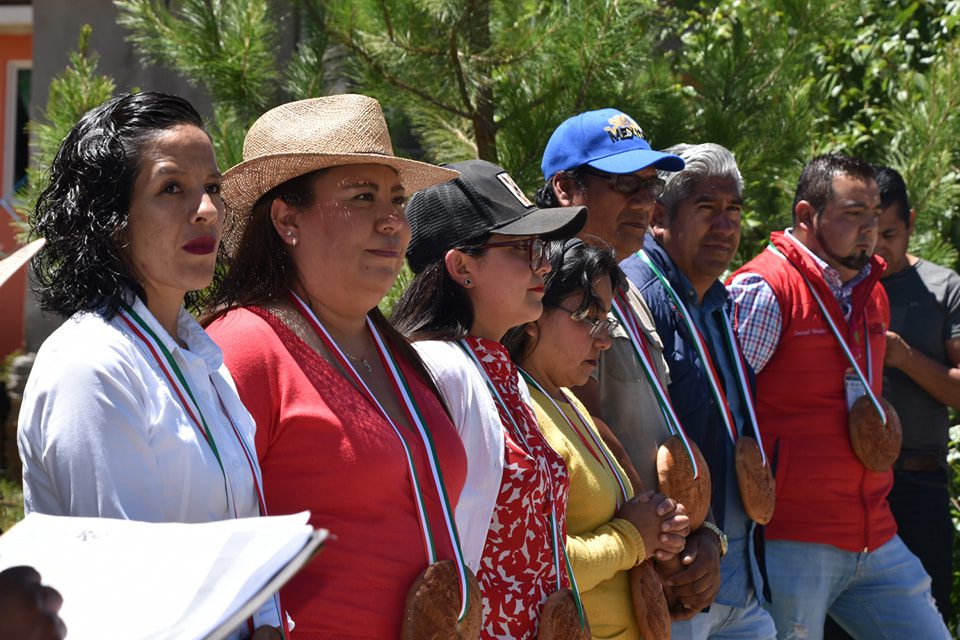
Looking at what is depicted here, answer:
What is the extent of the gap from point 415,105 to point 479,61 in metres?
0.29

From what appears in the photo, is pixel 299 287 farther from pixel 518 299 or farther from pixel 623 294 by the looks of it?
pixel 623 294

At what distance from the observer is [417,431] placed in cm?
238

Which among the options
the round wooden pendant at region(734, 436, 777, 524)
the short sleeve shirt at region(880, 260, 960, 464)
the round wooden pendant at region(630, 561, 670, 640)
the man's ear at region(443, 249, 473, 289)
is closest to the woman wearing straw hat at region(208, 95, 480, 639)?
the man's ear at region(443, 249, 473, 289)

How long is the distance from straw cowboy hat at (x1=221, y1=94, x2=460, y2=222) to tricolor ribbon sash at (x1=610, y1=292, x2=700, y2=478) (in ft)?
3.41

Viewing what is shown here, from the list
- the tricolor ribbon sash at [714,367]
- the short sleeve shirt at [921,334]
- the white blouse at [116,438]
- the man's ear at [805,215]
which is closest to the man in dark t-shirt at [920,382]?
the short sleeve shirt at [921,334]

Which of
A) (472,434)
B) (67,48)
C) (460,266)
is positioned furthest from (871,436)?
(67,48)

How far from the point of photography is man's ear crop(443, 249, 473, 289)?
290 centimetres

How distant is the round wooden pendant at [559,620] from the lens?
2605 mm

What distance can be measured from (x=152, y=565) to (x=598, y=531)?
160cm

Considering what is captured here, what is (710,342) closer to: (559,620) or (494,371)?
(494,371)

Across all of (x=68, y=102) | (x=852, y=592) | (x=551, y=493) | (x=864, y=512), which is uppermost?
(x=68, y=102)

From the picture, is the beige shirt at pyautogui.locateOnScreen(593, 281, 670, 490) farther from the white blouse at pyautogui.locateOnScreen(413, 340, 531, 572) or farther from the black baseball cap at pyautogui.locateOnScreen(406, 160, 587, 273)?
the white blouse at pyautogui.locateOnScreen(413, 340, 531, 572)

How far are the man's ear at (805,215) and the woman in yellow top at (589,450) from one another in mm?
1433

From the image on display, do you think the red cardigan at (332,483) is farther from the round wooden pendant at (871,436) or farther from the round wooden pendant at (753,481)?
the round wooden pendant at (871,436)
